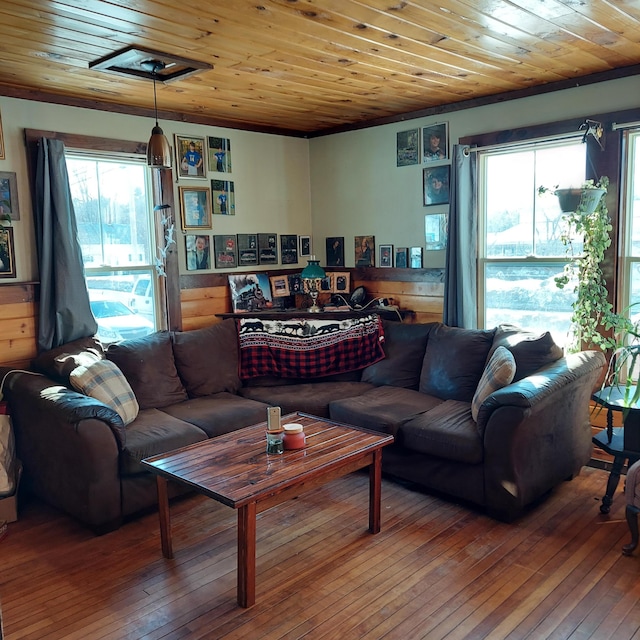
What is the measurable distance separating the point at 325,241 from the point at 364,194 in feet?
1.94

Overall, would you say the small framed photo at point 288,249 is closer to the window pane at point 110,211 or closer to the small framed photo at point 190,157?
the small framed photo at point 190,157

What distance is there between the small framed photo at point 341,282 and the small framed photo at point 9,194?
2.46 meters

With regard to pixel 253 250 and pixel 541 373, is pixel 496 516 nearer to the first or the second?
pixel 541 373

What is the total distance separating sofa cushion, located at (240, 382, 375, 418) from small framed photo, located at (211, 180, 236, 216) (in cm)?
145

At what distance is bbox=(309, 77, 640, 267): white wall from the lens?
3.77 m

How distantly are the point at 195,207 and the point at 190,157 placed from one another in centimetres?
38

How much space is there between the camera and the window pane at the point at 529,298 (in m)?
3.98

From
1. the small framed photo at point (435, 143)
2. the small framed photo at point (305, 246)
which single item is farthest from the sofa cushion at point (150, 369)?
the small framed photo at point (435, 143)

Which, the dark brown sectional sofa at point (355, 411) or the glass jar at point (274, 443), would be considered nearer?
the glass jar at point (274, 443)

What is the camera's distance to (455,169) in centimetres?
418

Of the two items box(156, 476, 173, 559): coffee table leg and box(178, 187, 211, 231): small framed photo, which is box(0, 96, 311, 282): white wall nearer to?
box(178, 187, 211, 231): small framed photo

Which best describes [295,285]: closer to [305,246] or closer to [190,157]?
[305,246]

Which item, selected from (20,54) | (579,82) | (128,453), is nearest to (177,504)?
(128,453)

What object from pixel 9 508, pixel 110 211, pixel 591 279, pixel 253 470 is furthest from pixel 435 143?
pixel 9 508
